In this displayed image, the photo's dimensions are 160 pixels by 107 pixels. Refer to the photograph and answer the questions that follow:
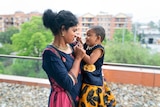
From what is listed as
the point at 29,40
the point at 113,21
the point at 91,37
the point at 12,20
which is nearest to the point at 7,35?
the point at 12,20

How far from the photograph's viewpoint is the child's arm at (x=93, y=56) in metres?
1.08

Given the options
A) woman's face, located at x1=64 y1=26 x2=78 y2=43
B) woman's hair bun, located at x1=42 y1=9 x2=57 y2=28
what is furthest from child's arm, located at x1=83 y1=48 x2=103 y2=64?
woman's hair bun, located at x1=42 y1=9 x2=57 y2=28

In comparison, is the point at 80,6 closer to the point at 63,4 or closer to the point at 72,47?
the point at 63,4

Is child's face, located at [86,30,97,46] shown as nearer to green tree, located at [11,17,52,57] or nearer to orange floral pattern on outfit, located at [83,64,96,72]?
orange floral pattern on outfit, located at [83,64,96,72]

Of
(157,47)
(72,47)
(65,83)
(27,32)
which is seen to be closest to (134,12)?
(157,47)

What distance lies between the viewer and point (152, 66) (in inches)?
104

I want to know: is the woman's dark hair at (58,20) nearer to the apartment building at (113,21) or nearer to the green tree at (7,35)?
the apartment building at (113,21)

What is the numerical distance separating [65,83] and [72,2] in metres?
1.85

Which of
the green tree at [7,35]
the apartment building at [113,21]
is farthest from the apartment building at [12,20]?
the apartment building at [113,21]

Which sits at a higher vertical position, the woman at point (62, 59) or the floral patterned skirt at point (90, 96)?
the woman at point (62, 59)

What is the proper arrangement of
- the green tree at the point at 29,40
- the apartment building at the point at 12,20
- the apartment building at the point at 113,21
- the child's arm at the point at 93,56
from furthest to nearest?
the apartment building at the point at 12,20
the green tree at the point at 29,40
the apartment building at the point at 113,21
the child's arm at the point at 93,56

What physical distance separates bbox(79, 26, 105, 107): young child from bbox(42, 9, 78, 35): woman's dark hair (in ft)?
0.68

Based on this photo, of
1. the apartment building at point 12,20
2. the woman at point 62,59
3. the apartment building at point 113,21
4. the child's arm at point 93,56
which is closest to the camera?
the woman at point 62,59

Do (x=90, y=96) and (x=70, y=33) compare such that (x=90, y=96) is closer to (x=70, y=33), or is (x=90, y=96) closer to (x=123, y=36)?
(x=70, y=33)
